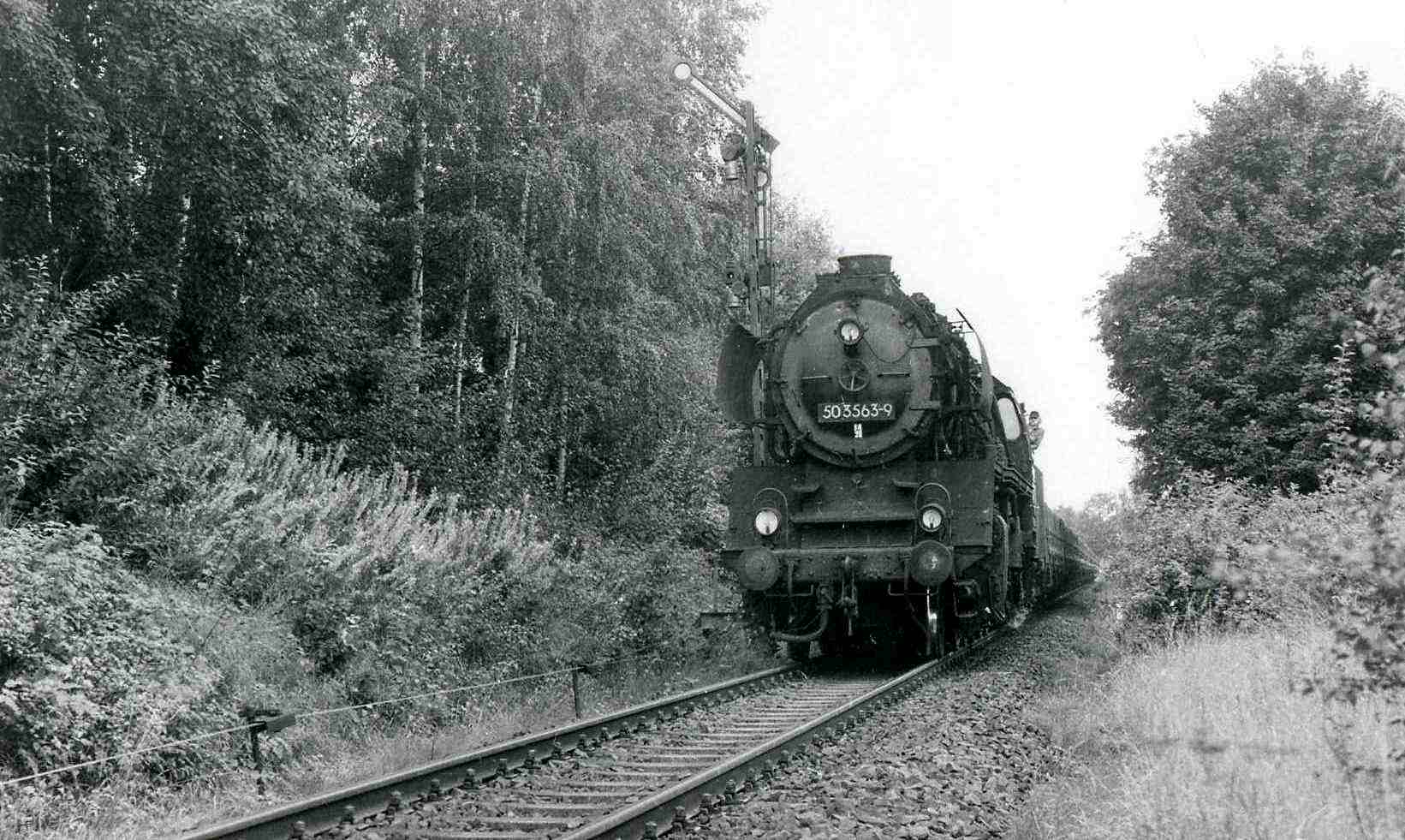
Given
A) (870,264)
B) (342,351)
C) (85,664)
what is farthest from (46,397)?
(870,264)

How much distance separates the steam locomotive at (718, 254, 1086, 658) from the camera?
11.1 metres

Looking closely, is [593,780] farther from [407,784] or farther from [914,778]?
[914,778]

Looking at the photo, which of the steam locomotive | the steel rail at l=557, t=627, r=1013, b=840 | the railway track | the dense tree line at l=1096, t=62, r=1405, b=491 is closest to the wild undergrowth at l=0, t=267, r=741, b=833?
the railway track

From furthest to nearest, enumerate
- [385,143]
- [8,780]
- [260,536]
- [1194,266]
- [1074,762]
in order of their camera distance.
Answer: [1194,266] → [385,143] → [260,536] → [1074,762] → [8,780]

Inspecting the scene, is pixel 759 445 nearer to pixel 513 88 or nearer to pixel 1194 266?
pixel 513 88

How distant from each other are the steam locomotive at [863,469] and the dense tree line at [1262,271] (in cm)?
705

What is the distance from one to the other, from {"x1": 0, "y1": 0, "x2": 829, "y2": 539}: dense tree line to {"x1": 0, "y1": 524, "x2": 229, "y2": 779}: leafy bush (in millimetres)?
5225

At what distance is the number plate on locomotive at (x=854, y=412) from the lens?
1151cm

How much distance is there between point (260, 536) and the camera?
880 cm

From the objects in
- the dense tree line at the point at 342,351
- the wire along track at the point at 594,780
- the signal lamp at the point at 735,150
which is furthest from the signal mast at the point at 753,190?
the wire along track at the point at 594,780

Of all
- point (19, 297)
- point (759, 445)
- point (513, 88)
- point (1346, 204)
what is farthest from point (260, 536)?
point (1346, 204)

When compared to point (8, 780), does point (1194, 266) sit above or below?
above

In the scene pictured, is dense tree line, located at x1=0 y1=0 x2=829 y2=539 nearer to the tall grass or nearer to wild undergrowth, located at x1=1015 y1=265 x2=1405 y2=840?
wild undergrowth, located at x1=1015 y1=265 x2=1405 y2=840

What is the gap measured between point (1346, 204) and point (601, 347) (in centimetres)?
1072
